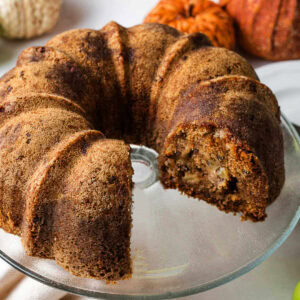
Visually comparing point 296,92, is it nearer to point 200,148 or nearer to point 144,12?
point 200,148

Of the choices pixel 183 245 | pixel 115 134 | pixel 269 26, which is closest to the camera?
pixel 183 245

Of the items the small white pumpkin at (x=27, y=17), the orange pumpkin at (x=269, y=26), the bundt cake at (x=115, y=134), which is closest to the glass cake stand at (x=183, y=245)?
the bundt cake at (x=115, y=134)

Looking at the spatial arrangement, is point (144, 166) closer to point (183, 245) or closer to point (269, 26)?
point (183, 245)

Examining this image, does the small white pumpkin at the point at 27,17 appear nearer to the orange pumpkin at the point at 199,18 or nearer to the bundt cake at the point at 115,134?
the orange pumpkin at the point at 199,18

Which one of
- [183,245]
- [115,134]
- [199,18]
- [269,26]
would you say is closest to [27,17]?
[199,18]

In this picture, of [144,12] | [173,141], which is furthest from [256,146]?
[144,12]

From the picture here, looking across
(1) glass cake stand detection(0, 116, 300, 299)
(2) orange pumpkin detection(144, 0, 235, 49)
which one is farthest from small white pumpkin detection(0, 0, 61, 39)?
(1) glass cake stand detection(0, 116, 300, 299)
